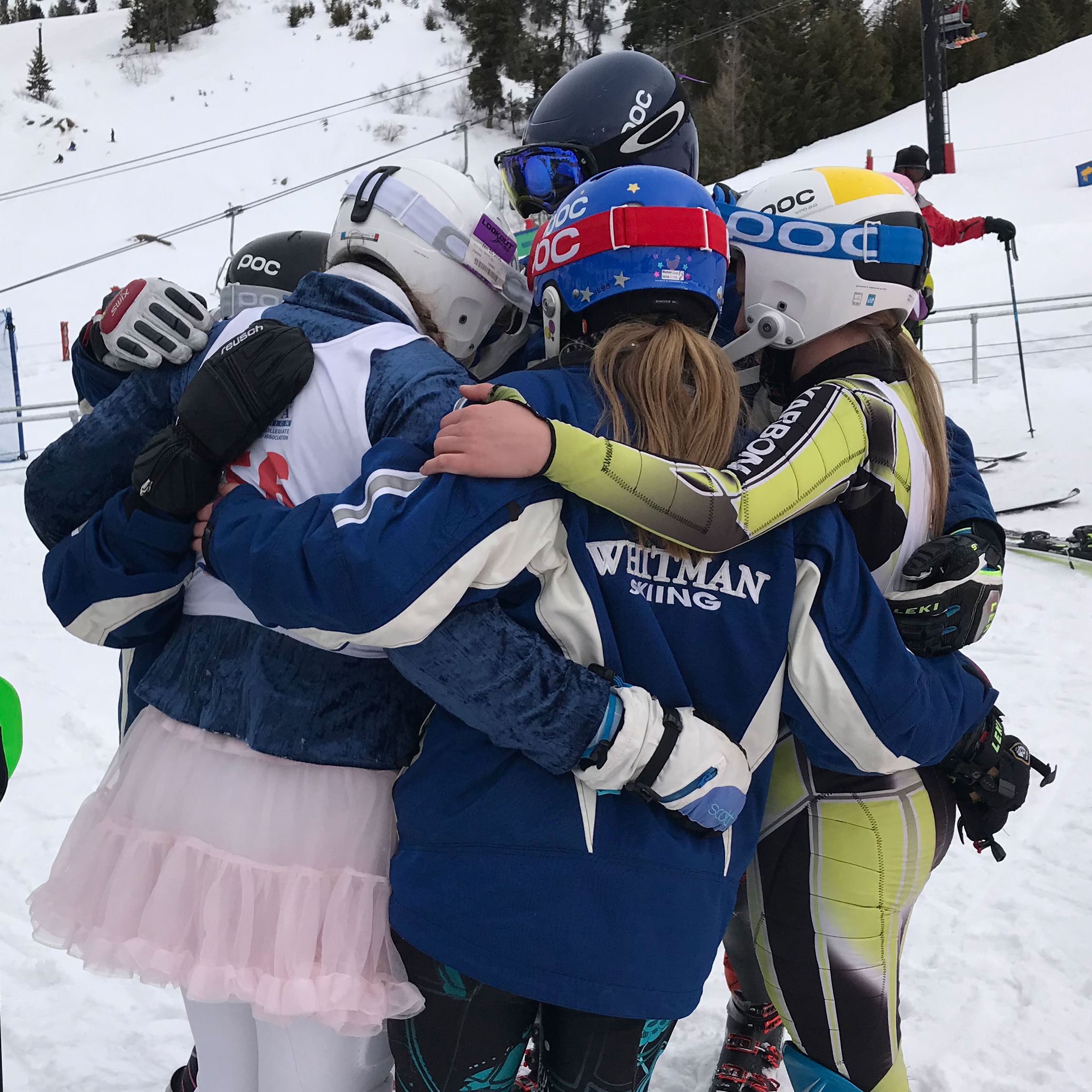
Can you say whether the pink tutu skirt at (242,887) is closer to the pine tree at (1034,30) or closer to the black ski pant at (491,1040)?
the black ski pant at (491,1040)

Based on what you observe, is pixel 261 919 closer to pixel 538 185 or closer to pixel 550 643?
pixel 550 643

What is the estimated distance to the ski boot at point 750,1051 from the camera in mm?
2357

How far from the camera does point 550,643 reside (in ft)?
4.76

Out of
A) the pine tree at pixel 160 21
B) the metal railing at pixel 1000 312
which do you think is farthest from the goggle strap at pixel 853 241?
the pine tree at pixel 160 21

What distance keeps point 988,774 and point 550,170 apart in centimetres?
162

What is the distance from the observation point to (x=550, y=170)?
90.9 inches

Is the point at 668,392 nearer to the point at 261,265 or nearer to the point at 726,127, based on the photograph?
the point at 261,265

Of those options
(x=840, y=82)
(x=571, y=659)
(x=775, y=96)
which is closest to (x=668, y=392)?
(x=571, y=659)

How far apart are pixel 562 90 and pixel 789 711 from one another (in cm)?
166

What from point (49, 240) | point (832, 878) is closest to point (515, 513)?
point (832, 878)

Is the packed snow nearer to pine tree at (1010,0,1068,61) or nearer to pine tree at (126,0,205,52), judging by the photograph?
pine tree at (126,0,205,52)

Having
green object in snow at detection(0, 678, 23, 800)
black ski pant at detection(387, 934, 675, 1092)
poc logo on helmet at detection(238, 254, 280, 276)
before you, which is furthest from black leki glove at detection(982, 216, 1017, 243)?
green object in snow at detection(0, 678, 23, 800)

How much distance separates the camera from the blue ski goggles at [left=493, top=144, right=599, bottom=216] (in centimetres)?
231

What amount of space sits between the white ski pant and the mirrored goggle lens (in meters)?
1.77
